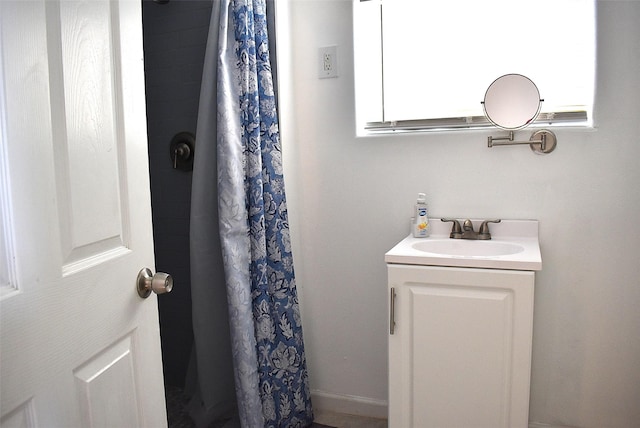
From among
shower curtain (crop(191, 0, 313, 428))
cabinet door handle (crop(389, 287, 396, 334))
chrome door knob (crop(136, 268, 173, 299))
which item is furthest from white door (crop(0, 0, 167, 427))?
cabinet door handle (crop(389, 287, 396, 334))

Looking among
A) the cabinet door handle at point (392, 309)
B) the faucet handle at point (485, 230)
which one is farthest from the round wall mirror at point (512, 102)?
the cabinet door handle at point (392, 309)

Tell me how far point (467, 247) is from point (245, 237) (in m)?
0.83

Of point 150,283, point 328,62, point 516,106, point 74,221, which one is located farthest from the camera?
point 328,62

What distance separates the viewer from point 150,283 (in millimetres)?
Answer: 998

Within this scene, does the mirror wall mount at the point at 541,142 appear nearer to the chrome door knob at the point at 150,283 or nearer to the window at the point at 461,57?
the window at the point at 461,57

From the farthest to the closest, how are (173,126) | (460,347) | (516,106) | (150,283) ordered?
1. (173,126)
2. (516,106)
3. (460,347)
4. (150,283)

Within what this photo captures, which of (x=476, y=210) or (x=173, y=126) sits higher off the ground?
(x=173, y=126)

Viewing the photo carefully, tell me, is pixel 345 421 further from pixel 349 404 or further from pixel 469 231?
pixel 469 231

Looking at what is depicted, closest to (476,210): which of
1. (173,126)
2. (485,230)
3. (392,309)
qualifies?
(485,230)

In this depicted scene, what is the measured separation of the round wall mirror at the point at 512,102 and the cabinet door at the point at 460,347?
1.95 ft

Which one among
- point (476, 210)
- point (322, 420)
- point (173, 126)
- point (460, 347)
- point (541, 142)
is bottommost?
point (322, 420)

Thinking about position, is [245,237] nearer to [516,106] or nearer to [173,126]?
[173,126]

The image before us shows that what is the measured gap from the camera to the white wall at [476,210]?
1.69 m

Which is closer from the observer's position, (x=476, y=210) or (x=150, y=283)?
(x=150, y=283)
